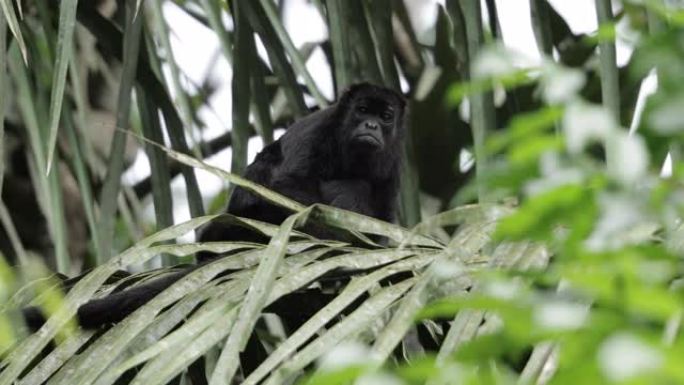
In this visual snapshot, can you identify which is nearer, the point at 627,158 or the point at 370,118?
the point at 627,158

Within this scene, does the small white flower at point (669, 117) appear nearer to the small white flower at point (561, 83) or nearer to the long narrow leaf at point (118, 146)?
the small white flower at point (561, 83)

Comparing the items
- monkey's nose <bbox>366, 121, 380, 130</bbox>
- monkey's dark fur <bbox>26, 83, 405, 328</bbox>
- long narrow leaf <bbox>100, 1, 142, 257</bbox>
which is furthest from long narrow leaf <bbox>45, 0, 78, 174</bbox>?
monkey's nose <bbox>366, 121, 380, 130</bbox>

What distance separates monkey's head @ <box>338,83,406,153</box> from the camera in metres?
5.44

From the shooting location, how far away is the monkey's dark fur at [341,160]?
526cm

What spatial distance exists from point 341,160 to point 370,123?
214 mm

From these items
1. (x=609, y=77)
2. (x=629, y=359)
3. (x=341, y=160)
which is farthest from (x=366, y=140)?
(x=629, y=359)

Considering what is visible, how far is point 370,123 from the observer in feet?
17.9

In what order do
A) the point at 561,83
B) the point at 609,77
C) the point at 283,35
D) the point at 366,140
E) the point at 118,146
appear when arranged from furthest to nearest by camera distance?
the point at 366,140, the point at 283,35, the point at 118,146, the point at 609,77, the point at 561,83

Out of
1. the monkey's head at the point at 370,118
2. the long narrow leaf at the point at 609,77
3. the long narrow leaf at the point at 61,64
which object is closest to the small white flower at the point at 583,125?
the long narrow leaf at the point at 609,77

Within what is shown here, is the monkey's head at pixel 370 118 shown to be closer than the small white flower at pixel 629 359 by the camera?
No

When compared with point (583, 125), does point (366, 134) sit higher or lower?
lower

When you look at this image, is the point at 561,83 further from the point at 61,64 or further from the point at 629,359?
the point at 61,64

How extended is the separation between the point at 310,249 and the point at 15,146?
3.32m

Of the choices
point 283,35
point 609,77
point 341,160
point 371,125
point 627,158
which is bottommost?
point 341,160
